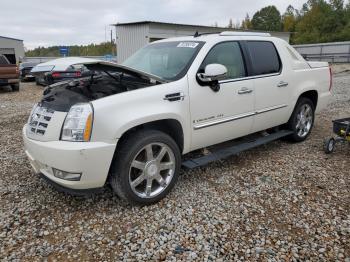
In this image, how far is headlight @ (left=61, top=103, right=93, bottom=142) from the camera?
107 inches

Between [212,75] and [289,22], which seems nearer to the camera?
[212,75]

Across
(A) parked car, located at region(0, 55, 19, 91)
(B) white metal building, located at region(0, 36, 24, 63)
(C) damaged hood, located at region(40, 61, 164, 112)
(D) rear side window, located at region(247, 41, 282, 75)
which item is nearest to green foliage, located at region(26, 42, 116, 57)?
(B) white metal building, located at region(0, 36, 24, 63)

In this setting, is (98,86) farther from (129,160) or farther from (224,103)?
(224,103)

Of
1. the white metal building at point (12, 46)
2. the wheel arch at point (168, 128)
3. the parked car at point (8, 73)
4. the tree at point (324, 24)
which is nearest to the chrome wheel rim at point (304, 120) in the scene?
the wheel arch at point (168, 128)

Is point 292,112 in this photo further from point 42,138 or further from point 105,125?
point 42,138

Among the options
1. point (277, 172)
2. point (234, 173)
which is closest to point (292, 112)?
point (277, 172)

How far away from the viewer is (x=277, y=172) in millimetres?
4125

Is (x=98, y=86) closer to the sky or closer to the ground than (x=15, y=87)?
closer to the sky

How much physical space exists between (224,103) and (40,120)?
6.95ft

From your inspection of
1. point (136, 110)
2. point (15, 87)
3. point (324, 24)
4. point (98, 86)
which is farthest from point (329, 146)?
point (324, 24)

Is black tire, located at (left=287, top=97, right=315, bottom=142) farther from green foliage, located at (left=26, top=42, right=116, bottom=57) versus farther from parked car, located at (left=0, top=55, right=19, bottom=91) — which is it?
green foliage, located at (left=26, top=42, right=116, bottom=57)

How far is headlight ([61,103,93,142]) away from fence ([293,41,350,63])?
30205 mm

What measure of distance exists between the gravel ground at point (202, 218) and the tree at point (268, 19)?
76.9m

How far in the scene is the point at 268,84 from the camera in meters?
4.32
